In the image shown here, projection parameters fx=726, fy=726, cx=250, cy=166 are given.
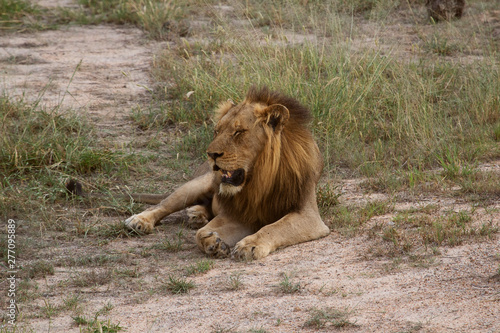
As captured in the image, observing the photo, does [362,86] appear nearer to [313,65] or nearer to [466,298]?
[313,65]

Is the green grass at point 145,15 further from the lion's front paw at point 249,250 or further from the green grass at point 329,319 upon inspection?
the green grass at point 329,319

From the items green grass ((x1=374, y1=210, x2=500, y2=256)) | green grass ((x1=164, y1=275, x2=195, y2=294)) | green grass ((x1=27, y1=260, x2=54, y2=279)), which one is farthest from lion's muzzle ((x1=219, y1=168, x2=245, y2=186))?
green grass ((x1=27, y1=260, x2=54, y2=279))

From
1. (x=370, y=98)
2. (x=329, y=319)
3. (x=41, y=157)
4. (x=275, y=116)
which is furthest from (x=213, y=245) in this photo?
(x=370, y=98)

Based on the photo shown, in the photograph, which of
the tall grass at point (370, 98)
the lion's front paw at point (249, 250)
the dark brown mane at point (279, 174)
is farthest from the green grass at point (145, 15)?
the lion's front paw at point (249, 250)

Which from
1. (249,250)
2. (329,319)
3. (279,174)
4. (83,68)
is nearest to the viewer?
(329,319)

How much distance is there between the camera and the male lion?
4.21m

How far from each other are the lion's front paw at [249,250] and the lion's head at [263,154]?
0.33 m

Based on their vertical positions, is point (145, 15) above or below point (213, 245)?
above

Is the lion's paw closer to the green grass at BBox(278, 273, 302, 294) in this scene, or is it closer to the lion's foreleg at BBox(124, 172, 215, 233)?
the lion's foreleg at BBox(124, 172, 215, 233)

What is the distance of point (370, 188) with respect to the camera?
5.37 meters

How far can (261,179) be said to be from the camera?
4.32 meters

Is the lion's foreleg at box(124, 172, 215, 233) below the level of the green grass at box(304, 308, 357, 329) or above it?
below

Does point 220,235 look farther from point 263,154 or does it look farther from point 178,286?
point 178,286

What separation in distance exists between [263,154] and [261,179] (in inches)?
6.0
